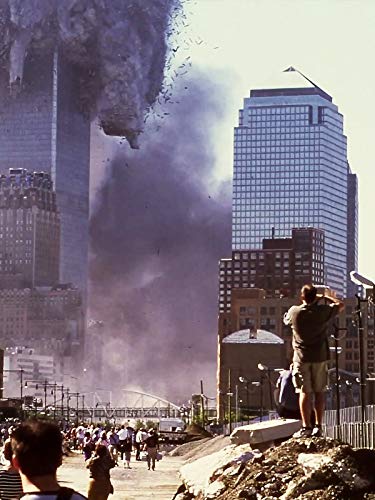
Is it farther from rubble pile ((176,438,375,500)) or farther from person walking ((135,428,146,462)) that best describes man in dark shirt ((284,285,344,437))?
person walking ((135,428,146,462))

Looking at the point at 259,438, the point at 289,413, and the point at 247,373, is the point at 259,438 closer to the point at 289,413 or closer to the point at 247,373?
the point at 289,413

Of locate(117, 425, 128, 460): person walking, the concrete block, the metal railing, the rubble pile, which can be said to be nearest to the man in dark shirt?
the rubble pile

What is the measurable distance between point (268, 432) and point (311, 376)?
10.1ft

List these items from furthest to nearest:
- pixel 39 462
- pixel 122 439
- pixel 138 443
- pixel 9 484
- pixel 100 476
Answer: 1. pixel 138 443
2. pixel 122 439
3. pixel 100 476
4. pixel 9 484
5. pixel 39 462

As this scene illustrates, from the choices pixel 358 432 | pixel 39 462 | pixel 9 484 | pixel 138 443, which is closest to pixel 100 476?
pixel 358 432

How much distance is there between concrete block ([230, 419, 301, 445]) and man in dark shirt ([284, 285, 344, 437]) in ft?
8.43

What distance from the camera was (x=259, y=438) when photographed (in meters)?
18.6

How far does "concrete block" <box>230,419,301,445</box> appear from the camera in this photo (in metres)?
18.2

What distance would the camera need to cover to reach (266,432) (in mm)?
18328

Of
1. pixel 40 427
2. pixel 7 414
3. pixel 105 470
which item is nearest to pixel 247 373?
pixel 7 414

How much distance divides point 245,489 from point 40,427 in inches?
330

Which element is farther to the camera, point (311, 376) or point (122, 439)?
point (122, 439)

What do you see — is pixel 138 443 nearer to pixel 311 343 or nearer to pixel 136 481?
pixel 136 481

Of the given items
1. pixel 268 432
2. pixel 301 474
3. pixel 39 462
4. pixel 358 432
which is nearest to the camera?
pixel 39 462
